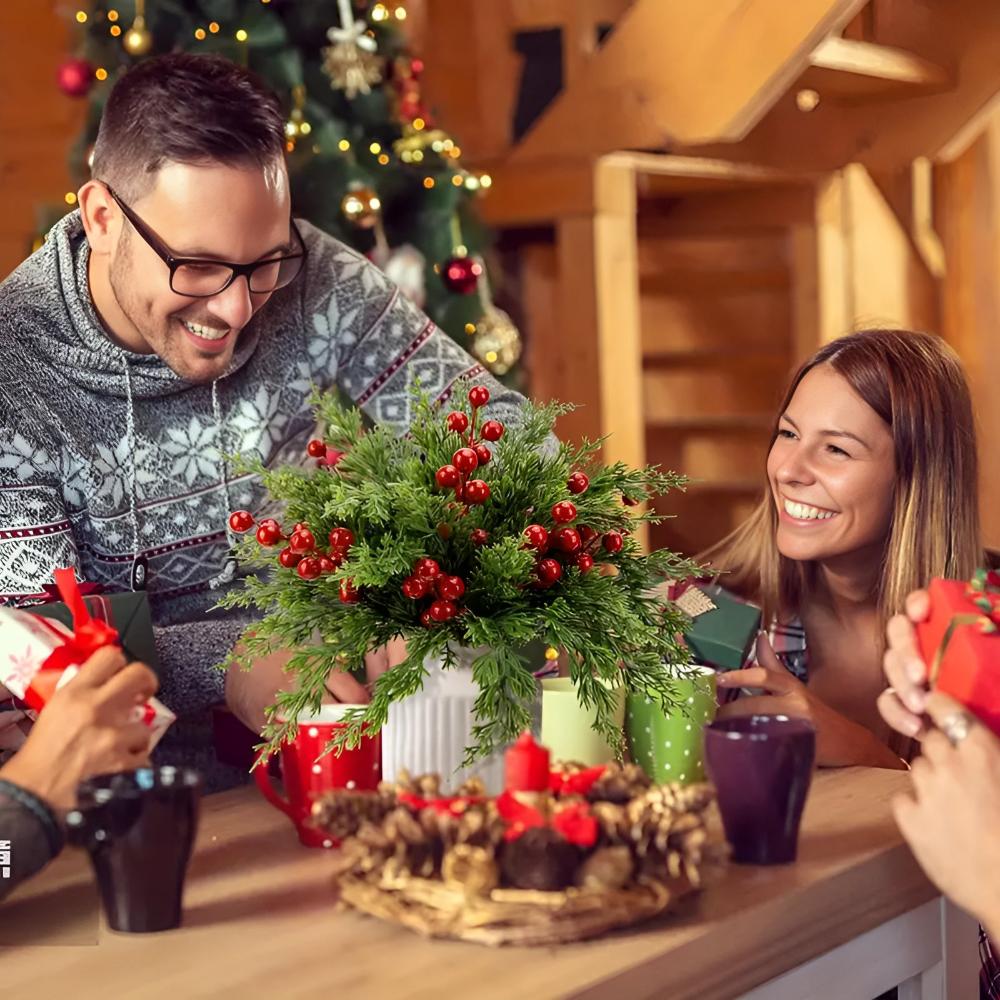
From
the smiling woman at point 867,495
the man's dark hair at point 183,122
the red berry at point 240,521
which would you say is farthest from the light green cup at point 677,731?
the man's dark hair at point 183,122

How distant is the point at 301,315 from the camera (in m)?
2.09

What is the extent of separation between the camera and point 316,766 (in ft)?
4.21

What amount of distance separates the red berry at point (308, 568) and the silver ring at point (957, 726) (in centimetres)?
50

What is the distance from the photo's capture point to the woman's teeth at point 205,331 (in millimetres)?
1865

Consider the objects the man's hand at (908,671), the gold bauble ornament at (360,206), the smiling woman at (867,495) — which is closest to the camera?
the man's hand at (908,671)

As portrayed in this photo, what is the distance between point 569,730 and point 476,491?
25 cm

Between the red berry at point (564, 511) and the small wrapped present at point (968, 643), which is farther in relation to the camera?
the red berry at point (564, 511)

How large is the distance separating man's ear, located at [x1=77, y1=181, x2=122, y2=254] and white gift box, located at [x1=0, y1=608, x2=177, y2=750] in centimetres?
81

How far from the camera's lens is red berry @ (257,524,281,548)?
4.18 ft

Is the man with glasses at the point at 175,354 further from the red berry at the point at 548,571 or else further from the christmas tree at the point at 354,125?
the christmas tree at the point at 354,125

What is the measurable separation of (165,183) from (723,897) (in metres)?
1.09

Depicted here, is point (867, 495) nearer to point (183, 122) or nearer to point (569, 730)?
point (569, 730)

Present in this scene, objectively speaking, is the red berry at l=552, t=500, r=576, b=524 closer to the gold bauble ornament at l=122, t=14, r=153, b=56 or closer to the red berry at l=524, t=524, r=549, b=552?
the red berry at l=524, t=524, r=549, b=552

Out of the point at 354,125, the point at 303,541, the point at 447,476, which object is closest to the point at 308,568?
the point at 303,541
